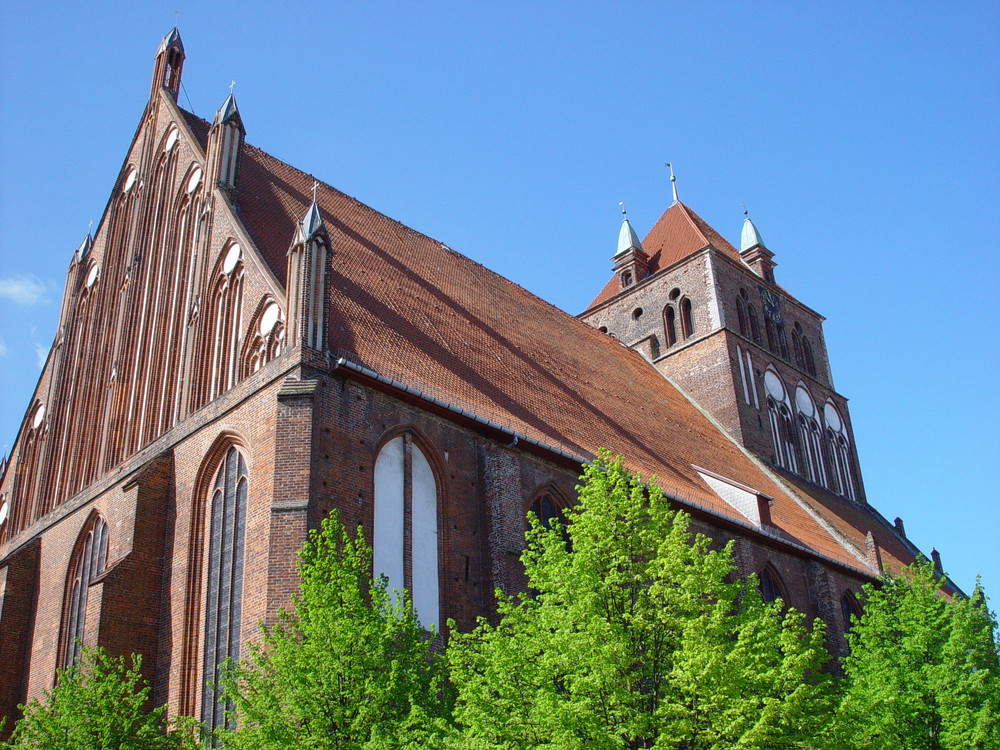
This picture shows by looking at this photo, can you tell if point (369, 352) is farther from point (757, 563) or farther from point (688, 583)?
point (757, 563)

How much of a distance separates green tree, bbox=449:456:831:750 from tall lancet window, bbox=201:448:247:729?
3557mm

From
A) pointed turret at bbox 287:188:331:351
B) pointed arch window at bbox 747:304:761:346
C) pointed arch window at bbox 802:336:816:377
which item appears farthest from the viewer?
pointed arch window at bbox 802:336:816:377

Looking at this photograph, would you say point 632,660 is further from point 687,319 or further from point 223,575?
point 687,319

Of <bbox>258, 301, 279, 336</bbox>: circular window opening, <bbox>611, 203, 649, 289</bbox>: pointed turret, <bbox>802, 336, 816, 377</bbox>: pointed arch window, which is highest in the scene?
<bbox>611, 203, 649, 289</bbox>: pointed turret

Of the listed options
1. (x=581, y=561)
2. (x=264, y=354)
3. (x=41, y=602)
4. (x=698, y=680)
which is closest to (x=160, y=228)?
(x=264, y=354)

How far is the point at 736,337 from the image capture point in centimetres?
→ 3084

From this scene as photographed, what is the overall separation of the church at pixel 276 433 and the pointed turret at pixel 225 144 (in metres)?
0.04

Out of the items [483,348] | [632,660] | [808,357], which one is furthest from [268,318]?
[808,357]

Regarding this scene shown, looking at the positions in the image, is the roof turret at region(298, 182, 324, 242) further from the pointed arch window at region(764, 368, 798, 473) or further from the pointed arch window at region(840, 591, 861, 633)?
the pointed arch window at region(764, 368, 798, 473)

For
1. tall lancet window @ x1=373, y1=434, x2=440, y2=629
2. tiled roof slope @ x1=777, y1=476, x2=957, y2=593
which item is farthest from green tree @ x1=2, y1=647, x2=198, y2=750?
tiled roof slope @ x1=777, y1=476, x2=957, y2=593

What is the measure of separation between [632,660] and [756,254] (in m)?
26.1

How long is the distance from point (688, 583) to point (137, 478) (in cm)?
894

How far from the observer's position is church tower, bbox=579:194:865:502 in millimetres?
29938

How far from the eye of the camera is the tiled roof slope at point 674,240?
3344cm
